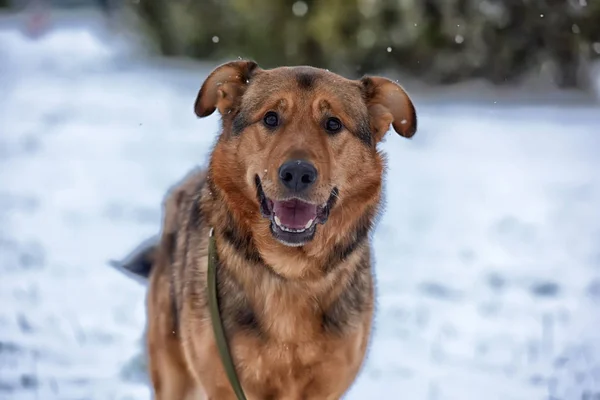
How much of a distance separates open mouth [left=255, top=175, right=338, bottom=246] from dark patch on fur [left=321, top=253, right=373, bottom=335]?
404 mm

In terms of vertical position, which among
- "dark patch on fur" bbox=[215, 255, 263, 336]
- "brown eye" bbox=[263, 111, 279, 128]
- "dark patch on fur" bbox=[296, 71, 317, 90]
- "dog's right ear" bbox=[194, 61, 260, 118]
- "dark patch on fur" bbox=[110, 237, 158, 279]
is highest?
"dark patch on fur" bbox=[296, 71, 317, 90]

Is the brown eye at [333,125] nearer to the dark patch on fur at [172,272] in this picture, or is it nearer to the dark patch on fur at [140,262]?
the dark patch on fur at [172,272]

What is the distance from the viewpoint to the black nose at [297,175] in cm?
330

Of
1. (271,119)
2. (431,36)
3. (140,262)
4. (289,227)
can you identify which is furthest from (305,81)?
(431,36)

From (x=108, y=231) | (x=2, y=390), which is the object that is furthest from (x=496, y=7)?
(x=2, y=390)

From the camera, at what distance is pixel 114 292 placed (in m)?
6.48

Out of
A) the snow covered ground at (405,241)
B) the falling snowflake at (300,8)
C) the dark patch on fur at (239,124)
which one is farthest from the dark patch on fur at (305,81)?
the falling snowflake at (300,8)

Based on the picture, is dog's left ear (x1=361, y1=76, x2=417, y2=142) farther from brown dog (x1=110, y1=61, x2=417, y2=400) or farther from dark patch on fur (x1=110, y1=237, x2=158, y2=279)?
dark patch on fur (x1=110, y1=237, x2=158, y2=279)

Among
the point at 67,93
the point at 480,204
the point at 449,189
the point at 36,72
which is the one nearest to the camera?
the point at 480,204

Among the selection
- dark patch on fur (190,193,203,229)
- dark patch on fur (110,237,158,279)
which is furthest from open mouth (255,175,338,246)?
dark patch on fur (110,237,158,279)

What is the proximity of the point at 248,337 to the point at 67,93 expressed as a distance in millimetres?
14740

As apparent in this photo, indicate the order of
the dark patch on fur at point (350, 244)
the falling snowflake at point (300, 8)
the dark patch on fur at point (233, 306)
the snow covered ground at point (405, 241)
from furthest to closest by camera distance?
the falling snowflake at point (300, 8) < the snow covered ground at point (405, 241) < the dark patch on fur at point (350, 244) < the dark patch on fur at point (233, 306)

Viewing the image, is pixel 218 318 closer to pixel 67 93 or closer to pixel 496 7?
pixel 496 7

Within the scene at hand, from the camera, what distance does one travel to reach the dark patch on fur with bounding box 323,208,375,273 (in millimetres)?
3688
